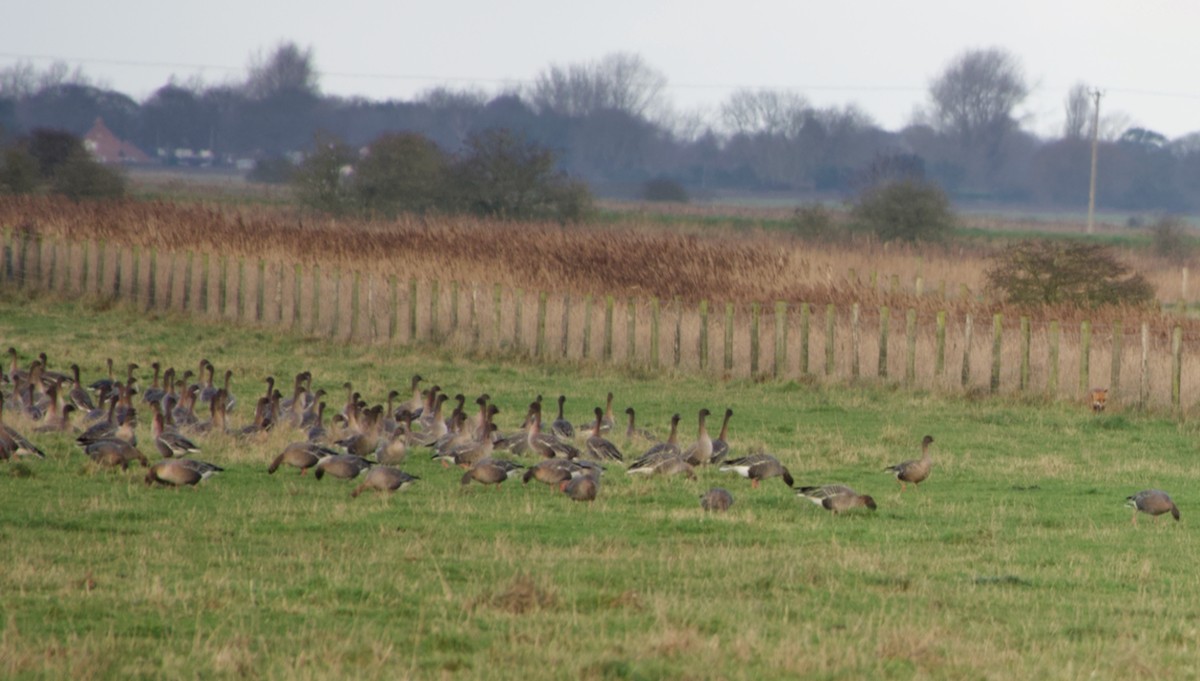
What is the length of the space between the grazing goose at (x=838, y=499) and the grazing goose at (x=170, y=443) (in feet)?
21.4

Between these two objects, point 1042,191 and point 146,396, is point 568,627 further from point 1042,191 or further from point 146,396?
point 1042,191

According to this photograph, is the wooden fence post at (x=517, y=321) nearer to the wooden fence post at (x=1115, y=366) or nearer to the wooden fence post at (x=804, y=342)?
the wooden fence post at (x=804, y=342)

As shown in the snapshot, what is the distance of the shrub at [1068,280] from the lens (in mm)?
34250

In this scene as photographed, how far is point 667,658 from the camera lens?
835 cm

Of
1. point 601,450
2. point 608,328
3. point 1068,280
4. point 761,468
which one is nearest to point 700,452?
point 601,450

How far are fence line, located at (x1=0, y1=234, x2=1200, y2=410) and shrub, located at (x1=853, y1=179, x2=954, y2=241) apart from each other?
103ft

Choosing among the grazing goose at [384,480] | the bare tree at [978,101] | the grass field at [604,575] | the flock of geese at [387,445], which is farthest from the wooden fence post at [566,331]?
the bare tree at [978,101]

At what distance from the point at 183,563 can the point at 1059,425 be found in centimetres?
1581

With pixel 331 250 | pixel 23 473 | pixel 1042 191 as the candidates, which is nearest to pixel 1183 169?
pixel 1042 191

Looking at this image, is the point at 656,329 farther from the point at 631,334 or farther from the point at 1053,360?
the point at 1053,360

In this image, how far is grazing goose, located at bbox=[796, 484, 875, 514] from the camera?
1402 cm

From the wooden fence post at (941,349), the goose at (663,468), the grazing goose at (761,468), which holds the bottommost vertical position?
the goose at (663,468)

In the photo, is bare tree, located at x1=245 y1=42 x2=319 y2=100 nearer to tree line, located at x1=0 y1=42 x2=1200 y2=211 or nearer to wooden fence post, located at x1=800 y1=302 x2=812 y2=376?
tree line, located at x1=0 y1=42 x2=1200 y2=211

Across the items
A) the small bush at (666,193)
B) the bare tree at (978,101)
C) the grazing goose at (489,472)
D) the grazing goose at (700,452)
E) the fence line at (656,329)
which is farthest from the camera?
the bare tree at (978,101)
